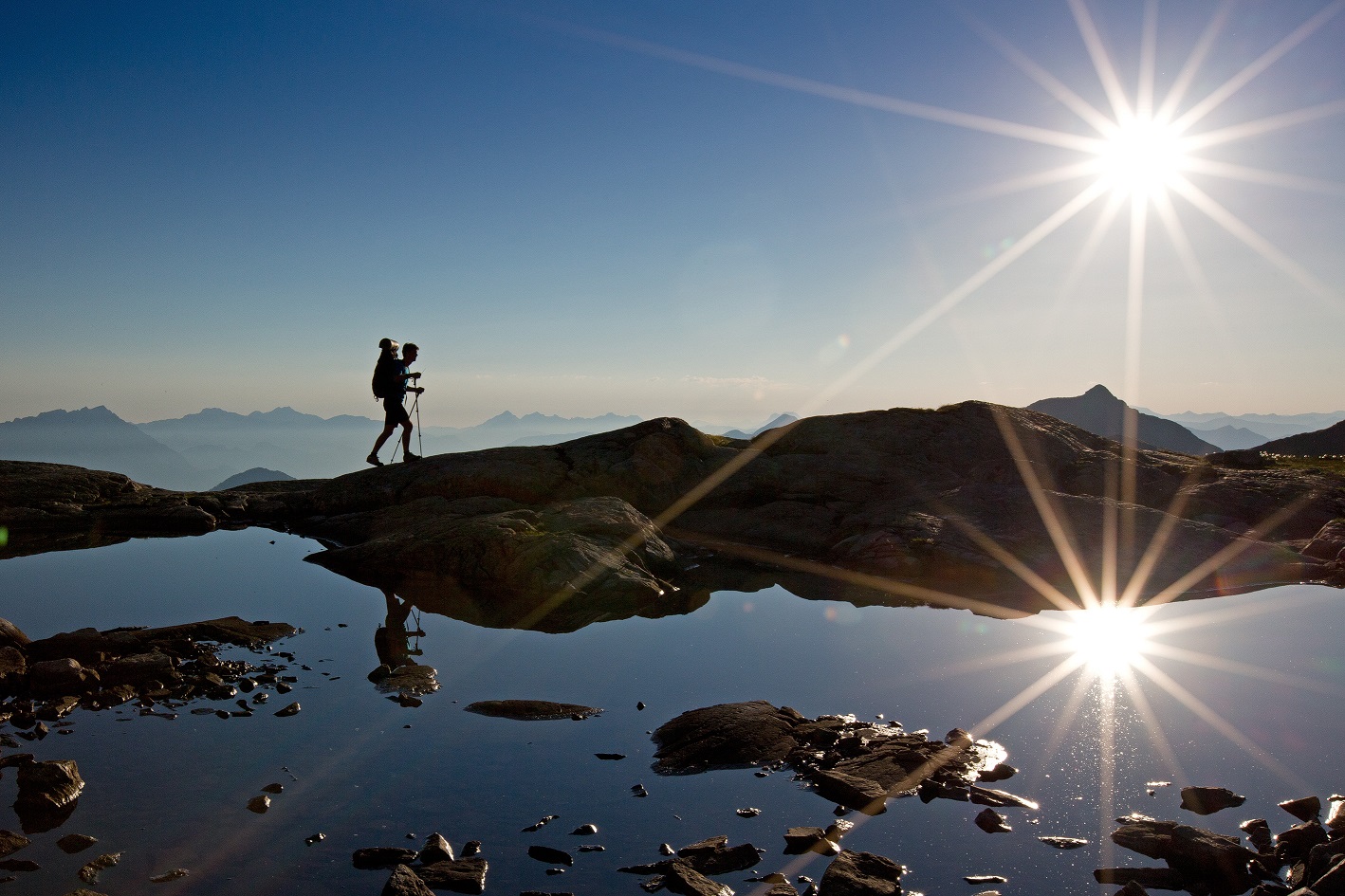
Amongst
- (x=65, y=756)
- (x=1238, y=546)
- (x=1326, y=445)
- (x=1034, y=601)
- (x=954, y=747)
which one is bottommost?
(x=65, y=756)

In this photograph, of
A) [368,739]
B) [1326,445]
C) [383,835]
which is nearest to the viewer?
[383,835]

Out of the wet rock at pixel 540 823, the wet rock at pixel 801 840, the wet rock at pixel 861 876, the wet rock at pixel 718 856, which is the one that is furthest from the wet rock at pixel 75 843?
the wet rock at pixel 861 876

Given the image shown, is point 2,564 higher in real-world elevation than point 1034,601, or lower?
lower

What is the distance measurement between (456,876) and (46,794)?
5.05 metres

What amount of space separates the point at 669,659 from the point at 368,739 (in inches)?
222

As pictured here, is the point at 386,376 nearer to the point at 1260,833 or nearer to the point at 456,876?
the point at 456,876

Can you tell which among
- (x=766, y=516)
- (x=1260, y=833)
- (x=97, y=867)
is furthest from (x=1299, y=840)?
(x=766, y=516)

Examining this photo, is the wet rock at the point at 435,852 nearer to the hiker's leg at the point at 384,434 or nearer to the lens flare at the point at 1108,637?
the lens flare at the point at 1108,637

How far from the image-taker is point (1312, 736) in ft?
35.1

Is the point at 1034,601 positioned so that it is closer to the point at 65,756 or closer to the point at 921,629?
the point at 921,629

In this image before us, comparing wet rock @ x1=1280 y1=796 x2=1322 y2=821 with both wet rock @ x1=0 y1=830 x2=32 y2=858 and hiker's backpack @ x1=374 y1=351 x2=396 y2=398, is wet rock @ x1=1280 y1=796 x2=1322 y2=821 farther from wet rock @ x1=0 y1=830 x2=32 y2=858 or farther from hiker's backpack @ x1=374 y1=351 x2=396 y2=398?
hiker's backpack @ x1=374 y1=351 x2=396 y2=398

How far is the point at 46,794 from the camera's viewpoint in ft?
27.5

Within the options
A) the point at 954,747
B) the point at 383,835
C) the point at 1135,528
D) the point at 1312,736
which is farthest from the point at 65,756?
the point at 1135,528

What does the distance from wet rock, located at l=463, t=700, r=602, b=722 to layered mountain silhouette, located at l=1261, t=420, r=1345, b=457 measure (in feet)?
257
